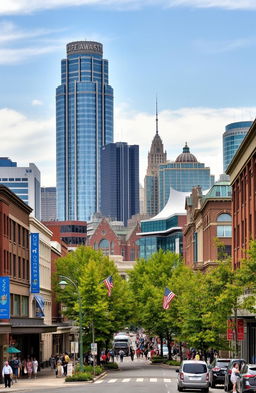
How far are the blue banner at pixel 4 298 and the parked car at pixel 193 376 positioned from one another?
68.3 feet

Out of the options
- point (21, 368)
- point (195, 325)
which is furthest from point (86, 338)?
point (195, 325)

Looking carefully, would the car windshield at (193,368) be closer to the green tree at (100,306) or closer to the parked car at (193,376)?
the parked car at (193,376)

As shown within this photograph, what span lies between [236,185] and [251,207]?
1278 cm

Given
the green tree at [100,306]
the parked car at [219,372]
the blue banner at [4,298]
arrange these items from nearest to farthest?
the parked car at [219,372] < the blue banner at [4,298] < the green tree at [100,306]

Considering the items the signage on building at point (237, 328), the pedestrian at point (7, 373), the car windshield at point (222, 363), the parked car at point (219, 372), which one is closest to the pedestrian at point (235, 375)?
the car windshield at point (222, 363)

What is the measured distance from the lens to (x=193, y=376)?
182 feet

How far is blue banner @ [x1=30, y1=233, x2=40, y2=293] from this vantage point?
9412 centimetres

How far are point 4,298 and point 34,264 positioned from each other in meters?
21.4

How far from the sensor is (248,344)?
Result: 80.6 m

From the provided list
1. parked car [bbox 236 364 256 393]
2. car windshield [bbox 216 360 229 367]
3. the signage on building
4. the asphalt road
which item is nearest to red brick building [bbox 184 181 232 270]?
the signage on building

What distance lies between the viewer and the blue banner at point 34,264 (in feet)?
309

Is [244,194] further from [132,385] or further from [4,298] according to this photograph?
[132,385]

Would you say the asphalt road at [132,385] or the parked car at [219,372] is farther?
the parked car at [219,372]

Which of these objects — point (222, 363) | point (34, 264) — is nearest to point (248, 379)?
point (222, 363)
